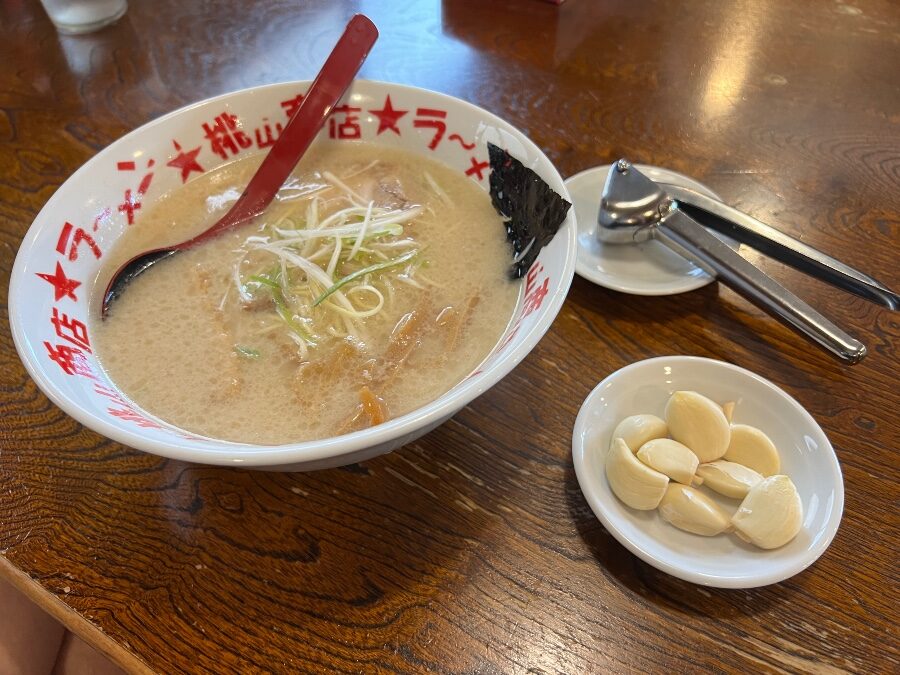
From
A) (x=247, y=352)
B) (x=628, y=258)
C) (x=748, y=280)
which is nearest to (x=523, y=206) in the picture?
(x=628, y=258)

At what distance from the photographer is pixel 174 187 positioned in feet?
4.03

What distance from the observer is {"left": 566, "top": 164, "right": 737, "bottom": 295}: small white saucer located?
113cm

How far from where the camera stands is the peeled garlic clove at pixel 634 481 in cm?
81

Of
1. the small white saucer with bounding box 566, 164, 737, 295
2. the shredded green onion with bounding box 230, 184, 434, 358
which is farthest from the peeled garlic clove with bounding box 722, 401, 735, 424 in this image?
the shredded green onion with bounding box 230, 184, 434, 358

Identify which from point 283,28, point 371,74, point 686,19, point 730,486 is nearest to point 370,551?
point 730,486

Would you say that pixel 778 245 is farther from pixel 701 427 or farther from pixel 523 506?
pixel 523 506

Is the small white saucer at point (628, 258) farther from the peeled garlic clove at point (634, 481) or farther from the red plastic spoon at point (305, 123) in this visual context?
the red plastic spoon at point (305, 123)

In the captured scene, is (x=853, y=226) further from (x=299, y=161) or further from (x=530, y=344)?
(x=299, y=161)

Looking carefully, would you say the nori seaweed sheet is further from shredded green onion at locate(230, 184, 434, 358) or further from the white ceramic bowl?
shredded green onion at locate(230, 184, 434, 358)

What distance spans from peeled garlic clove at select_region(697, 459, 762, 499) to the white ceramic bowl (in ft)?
0.99

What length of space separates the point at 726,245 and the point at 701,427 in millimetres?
388

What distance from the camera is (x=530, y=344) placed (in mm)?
765

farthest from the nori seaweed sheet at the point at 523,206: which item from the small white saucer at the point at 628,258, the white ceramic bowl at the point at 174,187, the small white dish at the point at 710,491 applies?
the small white dish at the point at 710,491

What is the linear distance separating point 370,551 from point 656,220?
772 mm
